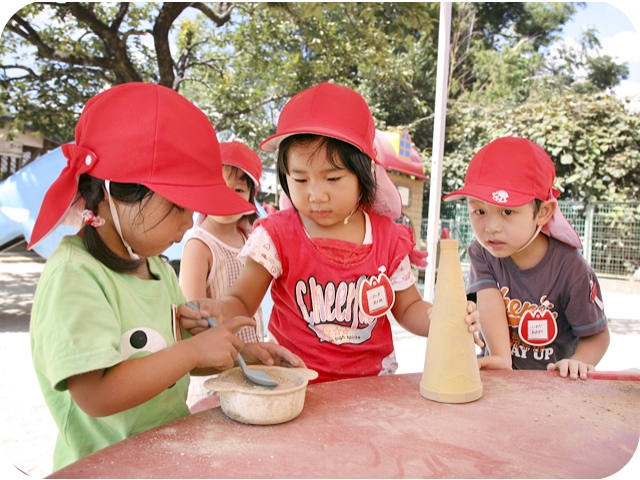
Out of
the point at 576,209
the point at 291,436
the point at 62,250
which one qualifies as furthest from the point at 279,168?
the point at 576,209

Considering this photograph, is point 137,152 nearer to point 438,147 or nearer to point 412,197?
point 438,147

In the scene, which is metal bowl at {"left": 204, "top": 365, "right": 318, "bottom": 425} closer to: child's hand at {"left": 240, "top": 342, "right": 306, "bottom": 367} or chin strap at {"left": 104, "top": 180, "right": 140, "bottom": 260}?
child's hand at {"left": 240, "top": 342, "right": 306, "bottom": 367}

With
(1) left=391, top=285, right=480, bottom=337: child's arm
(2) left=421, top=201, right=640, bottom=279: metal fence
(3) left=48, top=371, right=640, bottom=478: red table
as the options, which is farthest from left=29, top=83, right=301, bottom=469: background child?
(2) left=421, top=201, right=640, bottom=279: metal fence

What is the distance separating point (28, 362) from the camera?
171 inches

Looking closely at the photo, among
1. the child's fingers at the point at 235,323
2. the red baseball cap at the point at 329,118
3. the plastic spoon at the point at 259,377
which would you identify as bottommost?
the plastic spoon at the point at 259,377

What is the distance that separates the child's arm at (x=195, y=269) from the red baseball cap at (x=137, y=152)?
3.59 ft

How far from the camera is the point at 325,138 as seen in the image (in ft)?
5.30

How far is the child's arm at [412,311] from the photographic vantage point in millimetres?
1703

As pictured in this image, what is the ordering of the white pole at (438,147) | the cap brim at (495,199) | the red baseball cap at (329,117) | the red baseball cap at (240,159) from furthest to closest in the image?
1. the white pole at (438,147)
2. the red baseball cap at (240,159)
3. the cap brim at (495,199)
4. the red baseball cap at (329,117)

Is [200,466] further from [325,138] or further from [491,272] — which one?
[491,272]

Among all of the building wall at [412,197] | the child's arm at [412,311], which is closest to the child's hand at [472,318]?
the child's arm at [412,311]

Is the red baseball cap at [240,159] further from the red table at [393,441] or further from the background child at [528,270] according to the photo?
the red table at [393,441]

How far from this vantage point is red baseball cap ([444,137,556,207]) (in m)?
1.85

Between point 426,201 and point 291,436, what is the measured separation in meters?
13.7
